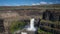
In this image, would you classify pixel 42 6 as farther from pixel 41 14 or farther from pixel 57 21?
pixel 57 21

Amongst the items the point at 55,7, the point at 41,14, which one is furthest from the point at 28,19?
the point at 55,7

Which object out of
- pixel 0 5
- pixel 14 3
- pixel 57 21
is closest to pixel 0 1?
pixel 0 5

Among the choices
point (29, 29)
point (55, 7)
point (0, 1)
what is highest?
point (0, 1)

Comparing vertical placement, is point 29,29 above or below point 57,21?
below

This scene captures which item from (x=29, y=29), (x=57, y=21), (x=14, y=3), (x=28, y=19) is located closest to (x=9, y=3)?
(x=14, y=3)

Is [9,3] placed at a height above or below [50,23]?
above

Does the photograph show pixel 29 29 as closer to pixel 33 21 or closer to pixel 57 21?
pixel 33 21

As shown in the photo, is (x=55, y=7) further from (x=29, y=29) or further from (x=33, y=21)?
(x=29, y=29)
